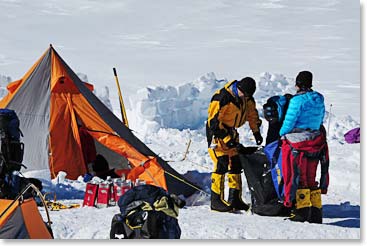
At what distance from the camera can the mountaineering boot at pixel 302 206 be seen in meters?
5.79

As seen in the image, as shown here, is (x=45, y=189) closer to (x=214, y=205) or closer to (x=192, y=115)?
(x=214, y=205)

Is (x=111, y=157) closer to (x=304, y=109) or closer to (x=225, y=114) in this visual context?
(x=225, y=114)

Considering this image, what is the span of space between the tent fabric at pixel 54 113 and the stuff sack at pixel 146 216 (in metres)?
3.25

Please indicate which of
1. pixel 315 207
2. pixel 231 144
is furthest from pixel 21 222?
pixel 315 207

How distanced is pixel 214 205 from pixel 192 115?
709cm

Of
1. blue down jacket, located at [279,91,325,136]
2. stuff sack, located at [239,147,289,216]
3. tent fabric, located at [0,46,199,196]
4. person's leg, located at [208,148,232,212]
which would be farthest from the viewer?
tent fabric, located at [0,46,199,196]

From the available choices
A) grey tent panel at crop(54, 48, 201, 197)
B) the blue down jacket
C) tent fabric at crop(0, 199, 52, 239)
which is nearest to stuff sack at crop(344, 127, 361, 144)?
grey tent panel at crop(54, 48, 201, 197)

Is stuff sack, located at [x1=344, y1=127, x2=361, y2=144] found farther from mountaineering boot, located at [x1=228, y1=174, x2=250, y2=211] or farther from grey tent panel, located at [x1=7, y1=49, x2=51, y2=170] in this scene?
grey tent panel, located at [x1=7, y1=49, x2=51, y2=170]

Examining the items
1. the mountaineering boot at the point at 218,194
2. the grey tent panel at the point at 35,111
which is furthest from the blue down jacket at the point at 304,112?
the grey tent panel at the point at 35,111

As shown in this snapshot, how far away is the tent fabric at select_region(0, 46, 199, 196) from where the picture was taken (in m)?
7.66

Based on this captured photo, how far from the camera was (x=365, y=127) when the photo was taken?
19.5 ft

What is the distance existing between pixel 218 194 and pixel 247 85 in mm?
1023

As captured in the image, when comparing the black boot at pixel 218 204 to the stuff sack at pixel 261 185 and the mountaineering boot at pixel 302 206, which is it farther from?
the mountaineering boot at pixel 302 206

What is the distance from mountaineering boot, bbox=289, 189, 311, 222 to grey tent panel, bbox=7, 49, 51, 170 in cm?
311
